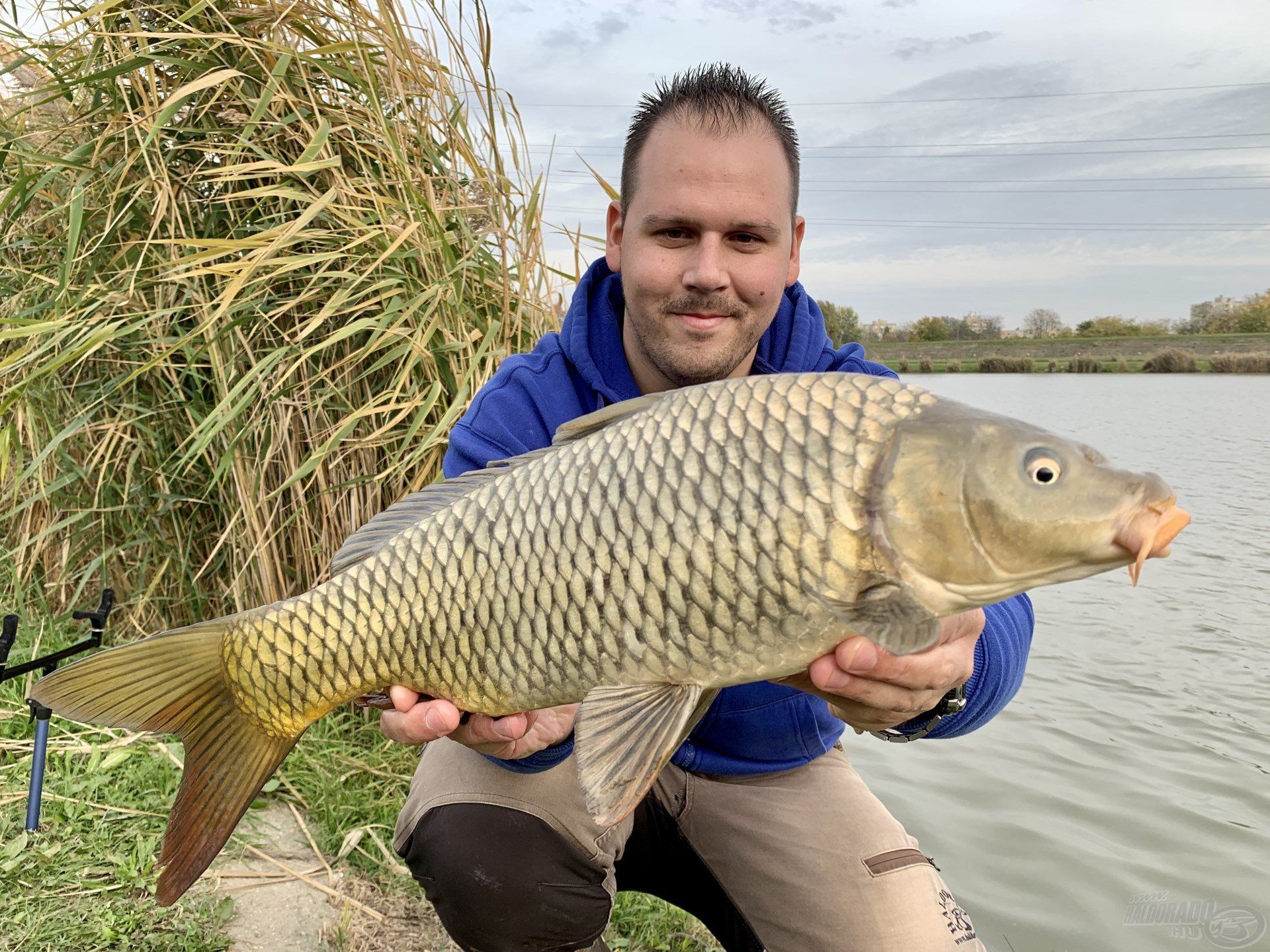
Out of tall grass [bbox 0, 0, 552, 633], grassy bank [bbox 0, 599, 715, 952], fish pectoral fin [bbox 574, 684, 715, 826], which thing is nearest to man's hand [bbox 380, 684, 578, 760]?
fish pectoral fin [bbox 574, 684, 715, 826]

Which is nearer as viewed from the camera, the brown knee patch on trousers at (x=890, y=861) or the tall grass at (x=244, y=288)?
the brown knee patch on trousers at (x=890, y=861)

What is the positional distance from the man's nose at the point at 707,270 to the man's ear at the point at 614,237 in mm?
301

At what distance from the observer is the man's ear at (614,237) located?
2205 millimetres

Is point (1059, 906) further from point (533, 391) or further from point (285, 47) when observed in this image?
point (285, 47)

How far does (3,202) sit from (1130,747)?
4.27m

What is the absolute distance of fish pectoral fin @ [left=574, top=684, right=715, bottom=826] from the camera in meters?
1.16

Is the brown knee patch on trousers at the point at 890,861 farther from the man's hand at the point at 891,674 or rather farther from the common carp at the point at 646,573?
the common carp at the point at 646,573

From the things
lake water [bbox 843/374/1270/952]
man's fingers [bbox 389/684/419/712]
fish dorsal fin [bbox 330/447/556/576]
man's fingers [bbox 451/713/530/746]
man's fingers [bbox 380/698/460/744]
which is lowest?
lake water [bbox 843/374/1270/952]

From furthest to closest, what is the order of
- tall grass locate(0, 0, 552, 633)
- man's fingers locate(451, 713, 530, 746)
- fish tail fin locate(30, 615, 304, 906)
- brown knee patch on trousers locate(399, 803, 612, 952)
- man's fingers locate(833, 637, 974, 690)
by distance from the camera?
tall grass locate(0, 0, 552, 633), brown knee patch on trousers locate(399, 803, 612, 952), man's fingers locate(451, 713, 530, 746), fish tail fin locate(30, 615, 304, 906), man's fingers locate(833, 637, 974, 690)

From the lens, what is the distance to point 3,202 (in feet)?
9.35

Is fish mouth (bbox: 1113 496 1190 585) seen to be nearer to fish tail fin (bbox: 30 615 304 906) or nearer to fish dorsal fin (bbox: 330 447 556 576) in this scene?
fish dorsal fin (bbox: 330 447 556 576)

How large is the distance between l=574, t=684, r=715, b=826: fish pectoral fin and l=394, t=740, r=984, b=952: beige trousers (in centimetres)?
60

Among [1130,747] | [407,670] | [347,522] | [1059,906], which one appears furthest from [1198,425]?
[407,670]

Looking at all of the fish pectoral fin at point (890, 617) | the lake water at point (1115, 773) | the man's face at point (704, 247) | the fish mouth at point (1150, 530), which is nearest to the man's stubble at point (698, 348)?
the man's face at point (704, 247)
